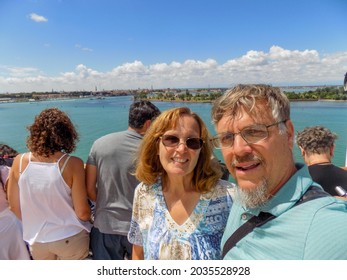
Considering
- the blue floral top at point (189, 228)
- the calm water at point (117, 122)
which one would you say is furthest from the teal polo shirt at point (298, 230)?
the calm water at point (117, 122)

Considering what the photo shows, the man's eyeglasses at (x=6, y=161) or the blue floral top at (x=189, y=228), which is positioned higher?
the man's eyeglasses at (x=6, y=161)

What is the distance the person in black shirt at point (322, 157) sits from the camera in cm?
247

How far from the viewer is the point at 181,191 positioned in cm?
161

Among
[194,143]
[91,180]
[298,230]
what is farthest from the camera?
[91,180]

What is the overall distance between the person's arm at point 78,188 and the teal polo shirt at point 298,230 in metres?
1.31

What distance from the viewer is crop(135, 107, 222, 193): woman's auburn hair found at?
1.56 meters

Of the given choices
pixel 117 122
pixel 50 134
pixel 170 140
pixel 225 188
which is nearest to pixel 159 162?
pixel 170 140

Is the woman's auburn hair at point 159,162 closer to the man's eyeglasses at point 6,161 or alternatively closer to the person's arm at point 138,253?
the person's arm at point 138,253

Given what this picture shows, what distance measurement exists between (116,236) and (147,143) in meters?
1.10

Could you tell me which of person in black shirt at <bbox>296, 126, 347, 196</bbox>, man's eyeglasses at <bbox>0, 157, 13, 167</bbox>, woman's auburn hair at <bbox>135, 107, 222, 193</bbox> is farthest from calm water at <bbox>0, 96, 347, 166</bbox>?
woman's auburn hair at <bbox>135, 107, 222, 193</bbox>

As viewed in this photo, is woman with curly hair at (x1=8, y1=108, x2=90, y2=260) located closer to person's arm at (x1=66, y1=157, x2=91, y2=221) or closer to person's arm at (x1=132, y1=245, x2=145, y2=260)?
person's arm at (x1=66, y1=157, x2=91, y2=221)

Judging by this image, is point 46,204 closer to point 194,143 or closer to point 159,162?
point 159,162

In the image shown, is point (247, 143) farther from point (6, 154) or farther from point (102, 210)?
point (6, 154)

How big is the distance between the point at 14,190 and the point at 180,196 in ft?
4.63
